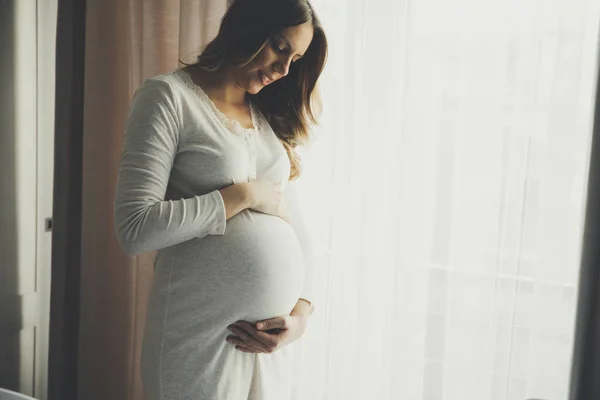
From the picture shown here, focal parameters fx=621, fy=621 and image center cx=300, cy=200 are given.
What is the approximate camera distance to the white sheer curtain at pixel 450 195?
1459 millimetres

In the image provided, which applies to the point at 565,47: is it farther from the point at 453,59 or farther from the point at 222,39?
the point at 222,39

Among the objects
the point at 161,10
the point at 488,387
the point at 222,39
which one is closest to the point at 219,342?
the point at 222,39

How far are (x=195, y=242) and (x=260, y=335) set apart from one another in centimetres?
22

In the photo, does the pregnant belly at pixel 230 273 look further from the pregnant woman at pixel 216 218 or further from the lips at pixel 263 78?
the lips at pixel 263 78

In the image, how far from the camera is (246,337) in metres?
1.23

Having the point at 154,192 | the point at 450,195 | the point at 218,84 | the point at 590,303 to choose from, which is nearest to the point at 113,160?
the point at 218,84

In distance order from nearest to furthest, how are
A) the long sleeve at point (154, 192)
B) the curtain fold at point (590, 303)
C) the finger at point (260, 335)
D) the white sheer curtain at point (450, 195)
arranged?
the long sleeve at point (154, 192)
the finger at point (260, 335)
the curtain fold at point (590, 303)
the white sheer curtain at point (450, 195)

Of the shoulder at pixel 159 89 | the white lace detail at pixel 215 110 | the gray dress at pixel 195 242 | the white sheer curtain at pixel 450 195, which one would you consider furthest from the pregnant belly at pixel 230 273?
the white sheer curtain at pixel 450 195

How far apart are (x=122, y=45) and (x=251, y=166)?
2.52 ft

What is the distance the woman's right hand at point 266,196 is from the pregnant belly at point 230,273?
4 centimetres

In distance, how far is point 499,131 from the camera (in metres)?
1.50

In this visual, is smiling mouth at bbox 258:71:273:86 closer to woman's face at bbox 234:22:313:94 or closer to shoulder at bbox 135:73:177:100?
woman's face at bbox 234:22:313:94

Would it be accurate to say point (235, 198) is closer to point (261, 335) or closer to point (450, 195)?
point (261, 335)

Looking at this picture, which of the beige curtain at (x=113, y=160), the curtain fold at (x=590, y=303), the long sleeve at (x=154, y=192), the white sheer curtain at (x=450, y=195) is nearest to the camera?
the long sleeve at (x=154, y=192)
